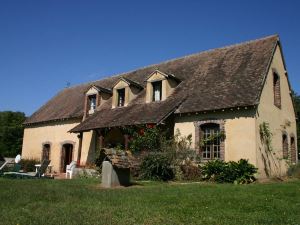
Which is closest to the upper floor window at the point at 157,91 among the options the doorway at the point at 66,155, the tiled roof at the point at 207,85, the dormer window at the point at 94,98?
the tiled roof at the point at 207,85

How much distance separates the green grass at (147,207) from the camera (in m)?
6.25

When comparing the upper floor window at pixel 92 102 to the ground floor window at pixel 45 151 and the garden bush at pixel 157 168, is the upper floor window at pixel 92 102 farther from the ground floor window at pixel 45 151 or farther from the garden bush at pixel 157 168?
the garden bush at pixel 157 168

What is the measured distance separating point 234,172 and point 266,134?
3159 millimetres

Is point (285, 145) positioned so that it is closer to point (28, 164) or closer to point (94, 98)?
point (94, 98)

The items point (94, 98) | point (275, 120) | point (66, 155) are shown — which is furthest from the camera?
point (66, 155)

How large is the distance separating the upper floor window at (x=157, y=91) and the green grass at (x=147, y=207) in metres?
10.6

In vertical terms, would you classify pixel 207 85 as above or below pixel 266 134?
above

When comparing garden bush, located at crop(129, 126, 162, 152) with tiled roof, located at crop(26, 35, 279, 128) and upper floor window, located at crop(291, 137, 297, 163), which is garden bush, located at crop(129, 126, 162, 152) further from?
upper floor window, located at crop(291, 137, 297, 163)

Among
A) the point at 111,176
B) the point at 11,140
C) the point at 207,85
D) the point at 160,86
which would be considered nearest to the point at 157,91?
the point at 160,86

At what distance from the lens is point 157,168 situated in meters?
15.0

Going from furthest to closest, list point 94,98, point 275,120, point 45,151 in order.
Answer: point 45,151 → point 94,98 → point 275,120

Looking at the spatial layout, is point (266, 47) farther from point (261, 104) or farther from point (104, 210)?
point (104, 210)

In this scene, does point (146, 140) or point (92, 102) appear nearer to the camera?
point (146, 140)

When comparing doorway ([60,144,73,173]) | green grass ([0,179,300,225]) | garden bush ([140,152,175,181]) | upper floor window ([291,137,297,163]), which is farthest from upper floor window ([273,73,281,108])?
doorway ([60,144,73,173])
